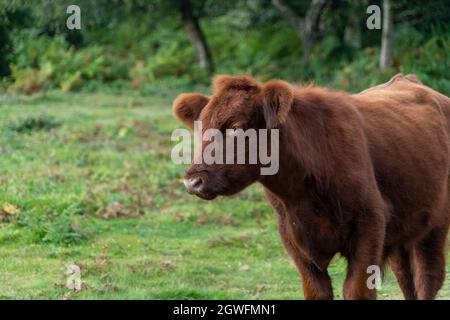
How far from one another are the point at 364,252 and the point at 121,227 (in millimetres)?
6285

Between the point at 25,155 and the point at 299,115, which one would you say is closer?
the point at 299,115

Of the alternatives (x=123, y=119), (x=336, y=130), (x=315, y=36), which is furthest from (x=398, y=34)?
(x=336, y=130)

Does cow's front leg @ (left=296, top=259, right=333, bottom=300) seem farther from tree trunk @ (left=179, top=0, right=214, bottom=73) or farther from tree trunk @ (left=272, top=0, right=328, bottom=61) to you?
tree trunk @ (left=179, top=0, right=214, bottom=73)

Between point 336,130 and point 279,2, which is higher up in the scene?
point 279,2

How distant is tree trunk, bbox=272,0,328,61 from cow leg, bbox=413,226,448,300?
2119 cm

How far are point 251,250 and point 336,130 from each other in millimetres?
5223

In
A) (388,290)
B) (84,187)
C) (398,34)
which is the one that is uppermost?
(398,34)

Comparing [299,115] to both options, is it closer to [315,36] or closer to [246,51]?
[315,36]

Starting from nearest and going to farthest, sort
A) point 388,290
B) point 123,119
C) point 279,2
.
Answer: point 388,290 → point 123,119 → point 279,2

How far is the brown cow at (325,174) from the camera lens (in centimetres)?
786

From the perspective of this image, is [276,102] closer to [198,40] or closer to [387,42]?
[387,42]

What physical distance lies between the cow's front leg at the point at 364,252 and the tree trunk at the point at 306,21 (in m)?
22.7

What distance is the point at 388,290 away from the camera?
1123 cm

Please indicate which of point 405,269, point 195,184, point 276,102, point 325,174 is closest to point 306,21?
point 405,269
